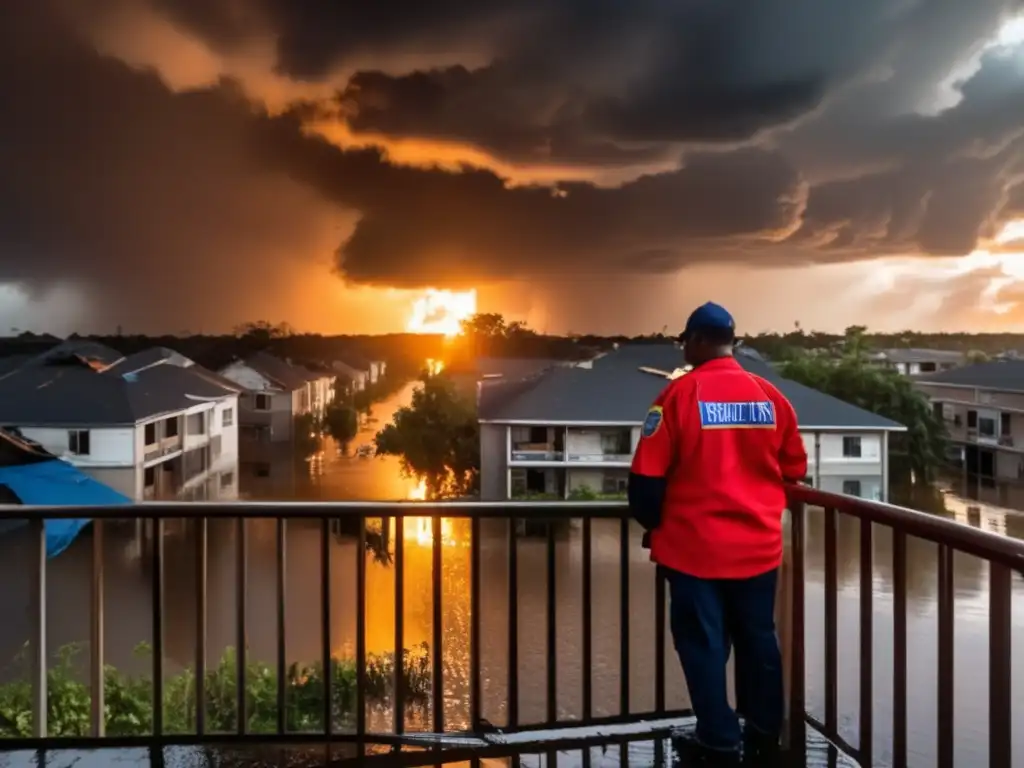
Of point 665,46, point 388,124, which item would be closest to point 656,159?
point 665,46

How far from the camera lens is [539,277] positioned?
6.58 m

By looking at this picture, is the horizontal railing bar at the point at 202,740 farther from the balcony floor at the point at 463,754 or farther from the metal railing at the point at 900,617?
the metal railing at the point at 900,617

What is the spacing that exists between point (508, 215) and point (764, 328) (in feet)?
7.45

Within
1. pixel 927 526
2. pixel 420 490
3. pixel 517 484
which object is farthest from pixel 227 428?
pixel 927 526

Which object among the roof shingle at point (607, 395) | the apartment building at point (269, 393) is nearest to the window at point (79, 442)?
the apartment building at point (269, 393)

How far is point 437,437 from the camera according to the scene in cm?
720

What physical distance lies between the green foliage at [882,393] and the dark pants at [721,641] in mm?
4375

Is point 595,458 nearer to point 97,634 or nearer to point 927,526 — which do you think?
point 97,634

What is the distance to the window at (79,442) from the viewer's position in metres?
4.39

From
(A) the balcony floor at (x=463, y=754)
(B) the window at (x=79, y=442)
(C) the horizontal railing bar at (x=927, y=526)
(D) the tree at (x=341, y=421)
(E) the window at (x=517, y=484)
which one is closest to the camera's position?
(C) the horizontal railing bar at (x=927, y=526)

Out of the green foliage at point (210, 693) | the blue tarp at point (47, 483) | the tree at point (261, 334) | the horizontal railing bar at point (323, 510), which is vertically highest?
the tree at point (261, 334)

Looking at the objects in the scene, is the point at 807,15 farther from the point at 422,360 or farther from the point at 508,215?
the point at 422,360

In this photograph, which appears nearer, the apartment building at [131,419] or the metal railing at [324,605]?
the metal railing at [324,605]

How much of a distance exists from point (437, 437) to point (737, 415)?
19.2 ft
